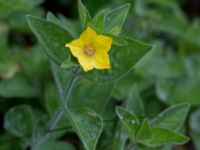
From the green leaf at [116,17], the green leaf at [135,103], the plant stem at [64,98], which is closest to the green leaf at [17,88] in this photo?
the plant stem at [64,98]

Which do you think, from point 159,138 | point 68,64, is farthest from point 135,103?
point 68,64

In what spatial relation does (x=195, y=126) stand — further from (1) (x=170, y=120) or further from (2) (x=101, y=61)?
(2) (x=101, y=61)

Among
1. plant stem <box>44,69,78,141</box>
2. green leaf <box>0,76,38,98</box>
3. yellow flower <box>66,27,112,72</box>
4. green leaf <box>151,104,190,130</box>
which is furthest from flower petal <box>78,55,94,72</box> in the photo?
green leaf <box>0,76,38,98</box>

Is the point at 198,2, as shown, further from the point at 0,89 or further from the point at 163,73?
the point at 0,89

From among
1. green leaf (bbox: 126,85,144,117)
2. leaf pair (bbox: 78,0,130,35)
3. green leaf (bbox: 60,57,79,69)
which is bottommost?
green leaf (bbox: 126,85,144,117)

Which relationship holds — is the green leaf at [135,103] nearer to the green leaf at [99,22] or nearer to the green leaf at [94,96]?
the green leaf at [94,96]

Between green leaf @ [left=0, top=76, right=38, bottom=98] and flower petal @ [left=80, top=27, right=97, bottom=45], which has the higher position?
flower petal @ [left=80, top=27, right=97, bottom=45]

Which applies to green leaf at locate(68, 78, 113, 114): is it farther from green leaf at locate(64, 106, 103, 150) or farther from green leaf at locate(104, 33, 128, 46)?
green leaf at locate(104, 33, 128, 46)
